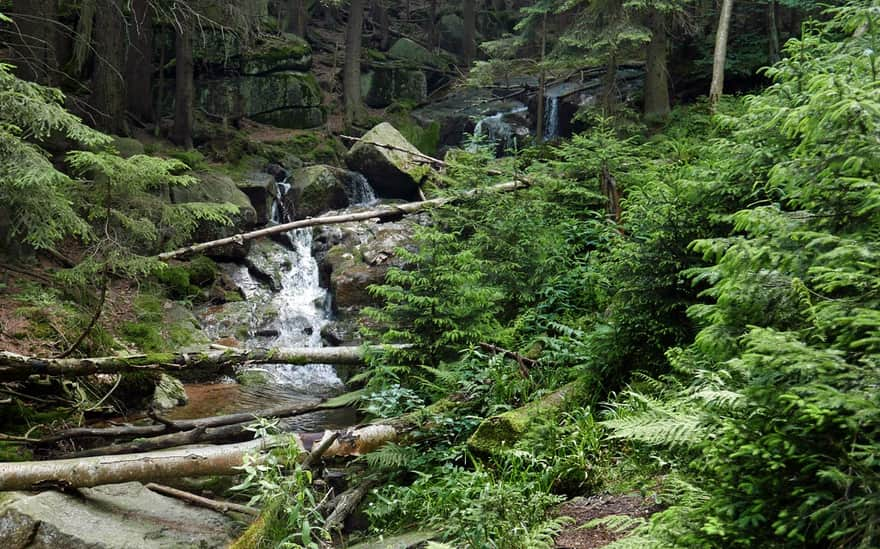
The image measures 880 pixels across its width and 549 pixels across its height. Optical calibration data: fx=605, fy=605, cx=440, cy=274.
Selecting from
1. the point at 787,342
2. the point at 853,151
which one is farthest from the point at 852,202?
the point at 787,342

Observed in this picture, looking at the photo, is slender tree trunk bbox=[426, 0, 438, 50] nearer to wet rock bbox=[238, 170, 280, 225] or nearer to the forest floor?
wet rock bbox=[238, 170, 280, 225]

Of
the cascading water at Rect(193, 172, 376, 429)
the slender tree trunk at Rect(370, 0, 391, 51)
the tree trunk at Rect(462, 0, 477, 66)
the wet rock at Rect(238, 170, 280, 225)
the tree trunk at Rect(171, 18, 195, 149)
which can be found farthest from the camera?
the slender tree trunk at Rect(370, 0, 391, 51)

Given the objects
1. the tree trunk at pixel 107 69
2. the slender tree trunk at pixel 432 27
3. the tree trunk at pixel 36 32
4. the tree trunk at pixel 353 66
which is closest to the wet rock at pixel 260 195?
the tree trunk at pixel 107 69

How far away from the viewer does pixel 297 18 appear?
27.4 metres

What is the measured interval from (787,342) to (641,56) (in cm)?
1751

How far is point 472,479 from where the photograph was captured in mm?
4871

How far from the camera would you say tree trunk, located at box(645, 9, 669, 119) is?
47.6ft

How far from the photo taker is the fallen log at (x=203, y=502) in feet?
18.9

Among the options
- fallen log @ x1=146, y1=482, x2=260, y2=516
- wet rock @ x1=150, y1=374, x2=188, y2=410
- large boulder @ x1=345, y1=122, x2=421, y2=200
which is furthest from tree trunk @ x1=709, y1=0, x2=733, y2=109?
fallen log @ x1=146, y1=482, x2=260, y2=516

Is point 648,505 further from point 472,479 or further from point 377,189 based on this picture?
point 377,189

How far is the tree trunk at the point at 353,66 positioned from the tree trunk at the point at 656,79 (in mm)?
12422

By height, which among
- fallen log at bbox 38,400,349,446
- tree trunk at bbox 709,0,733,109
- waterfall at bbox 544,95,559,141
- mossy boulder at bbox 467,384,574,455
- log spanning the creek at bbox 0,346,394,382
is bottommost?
fallen log at bbox 38,400,349,446

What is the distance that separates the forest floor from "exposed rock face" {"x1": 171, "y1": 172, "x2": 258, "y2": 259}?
12355 mm

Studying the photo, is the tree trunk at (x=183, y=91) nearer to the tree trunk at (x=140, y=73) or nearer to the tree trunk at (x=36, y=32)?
the tree trunk at (x=140, y=73)
